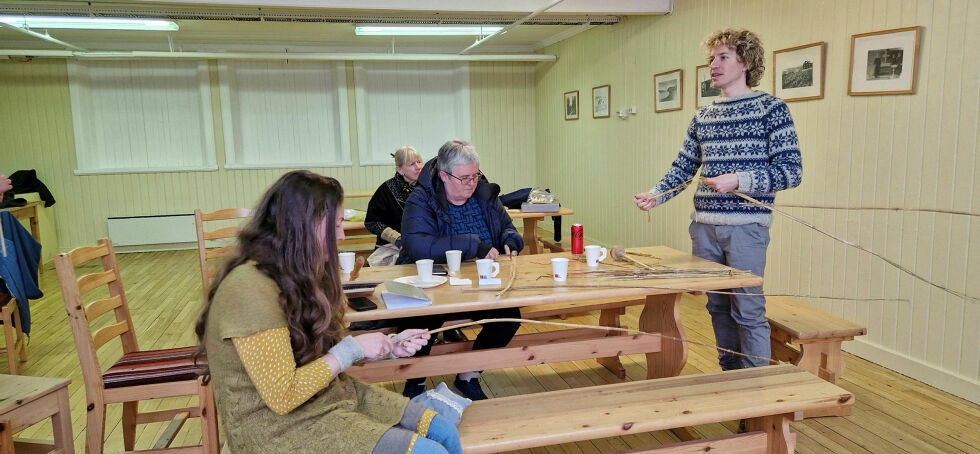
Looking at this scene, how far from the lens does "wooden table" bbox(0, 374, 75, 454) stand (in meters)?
1.92

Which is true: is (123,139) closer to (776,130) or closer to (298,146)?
(298,146)

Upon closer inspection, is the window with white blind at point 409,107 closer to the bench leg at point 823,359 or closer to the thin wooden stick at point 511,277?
the thin wooden stick at point 511,277

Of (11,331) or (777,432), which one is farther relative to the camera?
(11,331)

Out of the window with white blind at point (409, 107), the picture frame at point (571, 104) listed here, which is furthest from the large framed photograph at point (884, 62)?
the window with white blind at point (409, 107)

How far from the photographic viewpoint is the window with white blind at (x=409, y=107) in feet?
27.7

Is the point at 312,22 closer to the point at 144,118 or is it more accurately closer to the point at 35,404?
the point at 144,118

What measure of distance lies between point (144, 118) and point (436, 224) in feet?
21.3

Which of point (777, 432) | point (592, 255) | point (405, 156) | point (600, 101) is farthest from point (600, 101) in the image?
point (777, 432)

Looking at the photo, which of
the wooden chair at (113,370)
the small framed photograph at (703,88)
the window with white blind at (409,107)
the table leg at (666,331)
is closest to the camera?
the wooden chair at (113,370)

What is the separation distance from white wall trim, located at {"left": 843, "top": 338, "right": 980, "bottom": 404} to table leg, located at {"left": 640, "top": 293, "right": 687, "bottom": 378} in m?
1.20

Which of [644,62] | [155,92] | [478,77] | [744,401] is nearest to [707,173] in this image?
[744,401]

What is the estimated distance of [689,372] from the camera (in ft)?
10.9

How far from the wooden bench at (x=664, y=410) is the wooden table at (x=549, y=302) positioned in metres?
0.30

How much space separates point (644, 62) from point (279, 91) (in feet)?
15.4
